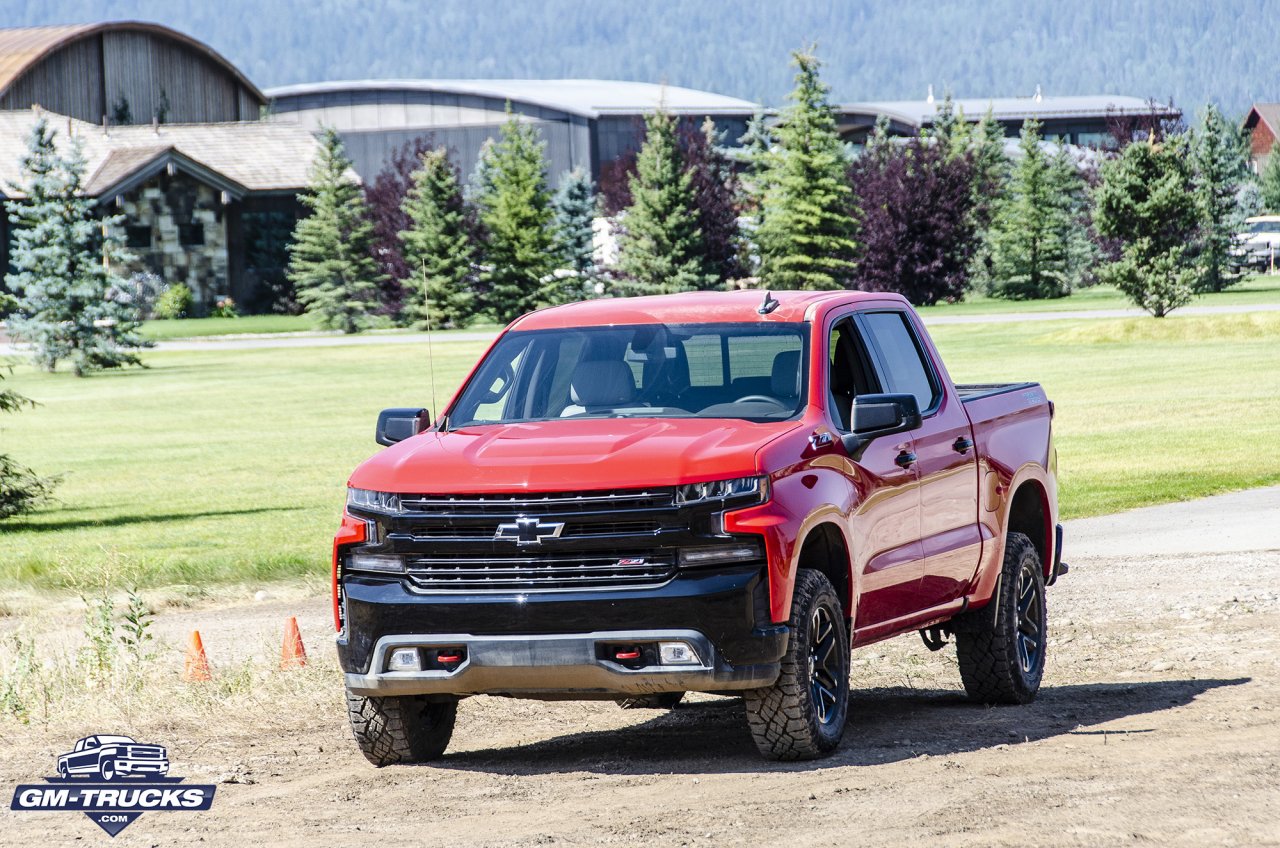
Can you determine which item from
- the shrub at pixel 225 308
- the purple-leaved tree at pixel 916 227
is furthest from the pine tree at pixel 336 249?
the purple-leaved tree at pixel 916 227

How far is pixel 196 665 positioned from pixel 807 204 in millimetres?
56849

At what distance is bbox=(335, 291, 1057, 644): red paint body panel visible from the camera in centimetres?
738

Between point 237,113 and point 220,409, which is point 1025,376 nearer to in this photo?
point 220,409

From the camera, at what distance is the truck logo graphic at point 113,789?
24.7ft

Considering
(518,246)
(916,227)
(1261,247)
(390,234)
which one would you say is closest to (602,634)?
(518,246)

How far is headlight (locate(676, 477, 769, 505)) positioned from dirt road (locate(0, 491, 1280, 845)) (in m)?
1.08

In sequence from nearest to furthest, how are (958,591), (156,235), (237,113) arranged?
(958,591) → (156,235) → (237,113)

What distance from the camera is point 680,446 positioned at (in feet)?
24.5

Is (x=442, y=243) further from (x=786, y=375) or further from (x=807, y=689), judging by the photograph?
(x=807, y=689)

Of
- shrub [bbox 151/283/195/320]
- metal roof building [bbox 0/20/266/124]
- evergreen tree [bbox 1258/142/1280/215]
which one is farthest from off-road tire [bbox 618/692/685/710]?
evergreen tree [bbox 1258/142/1280/215]

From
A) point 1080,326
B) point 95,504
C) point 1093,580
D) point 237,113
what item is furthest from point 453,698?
point 237,113

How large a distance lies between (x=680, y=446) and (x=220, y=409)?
31784 mm

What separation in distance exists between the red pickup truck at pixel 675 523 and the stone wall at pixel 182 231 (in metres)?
65.5

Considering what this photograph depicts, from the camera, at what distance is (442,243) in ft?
218
